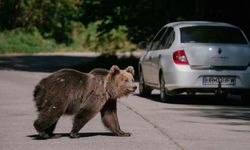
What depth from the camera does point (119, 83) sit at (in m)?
11.5

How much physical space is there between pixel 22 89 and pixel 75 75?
37.5ft

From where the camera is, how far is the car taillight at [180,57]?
17562 millimetres

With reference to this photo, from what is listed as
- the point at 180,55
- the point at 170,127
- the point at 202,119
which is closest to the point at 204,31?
the point at 180,55

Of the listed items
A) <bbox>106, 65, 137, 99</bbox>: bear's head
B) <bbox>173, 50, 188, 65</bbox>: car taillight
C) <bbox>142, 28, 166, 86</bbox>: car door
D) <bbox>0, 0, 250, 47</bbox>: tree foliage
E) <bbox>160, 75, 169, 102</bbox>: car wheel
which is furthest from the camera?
→ <bbox>0, 0, 250, 47</bbox>: tree foliage

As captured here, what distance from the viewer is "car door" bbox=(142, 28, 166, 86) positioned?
19297mm

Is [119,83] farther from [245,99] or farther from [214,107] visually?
[245,99]

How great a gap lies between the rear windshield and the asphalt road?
54.6 inches

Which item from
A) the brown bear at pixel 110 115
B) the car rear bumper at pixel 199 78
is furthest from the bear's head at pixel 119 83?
the car rear bumper at pixel 199 78

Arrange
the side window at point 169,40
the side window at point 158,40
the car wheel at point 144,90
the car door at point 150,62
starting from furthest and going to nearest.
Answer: the car wheel at point 144,90 < the side window at point 158,40 < the car door at point 150,62 < the side window at point 169,40

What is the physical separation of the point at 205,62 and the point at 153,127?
4.57 metres

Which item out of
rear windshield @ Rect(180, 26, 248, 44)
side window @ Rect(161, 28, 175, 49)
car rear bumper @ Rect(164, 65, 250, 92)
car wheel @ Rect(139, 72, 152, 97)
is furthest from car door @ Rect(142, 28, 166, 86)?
car rear bumper @ Rect(164, 65, 250, 92)

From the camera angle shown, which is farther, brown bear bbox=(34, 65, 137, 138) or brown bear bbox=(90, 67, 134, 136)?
brown bear bbox=(90, 67, 134, 136)

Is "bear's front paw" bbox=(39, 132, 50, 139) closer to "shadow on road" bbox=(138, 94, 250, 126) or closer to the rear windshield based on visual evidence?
"shadow on road" bbox=(138, 94, 250, 126)

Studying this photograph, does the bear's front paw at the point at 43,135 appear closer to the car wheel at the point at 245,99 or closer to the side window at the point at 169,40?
the side window at the point at 169,40
